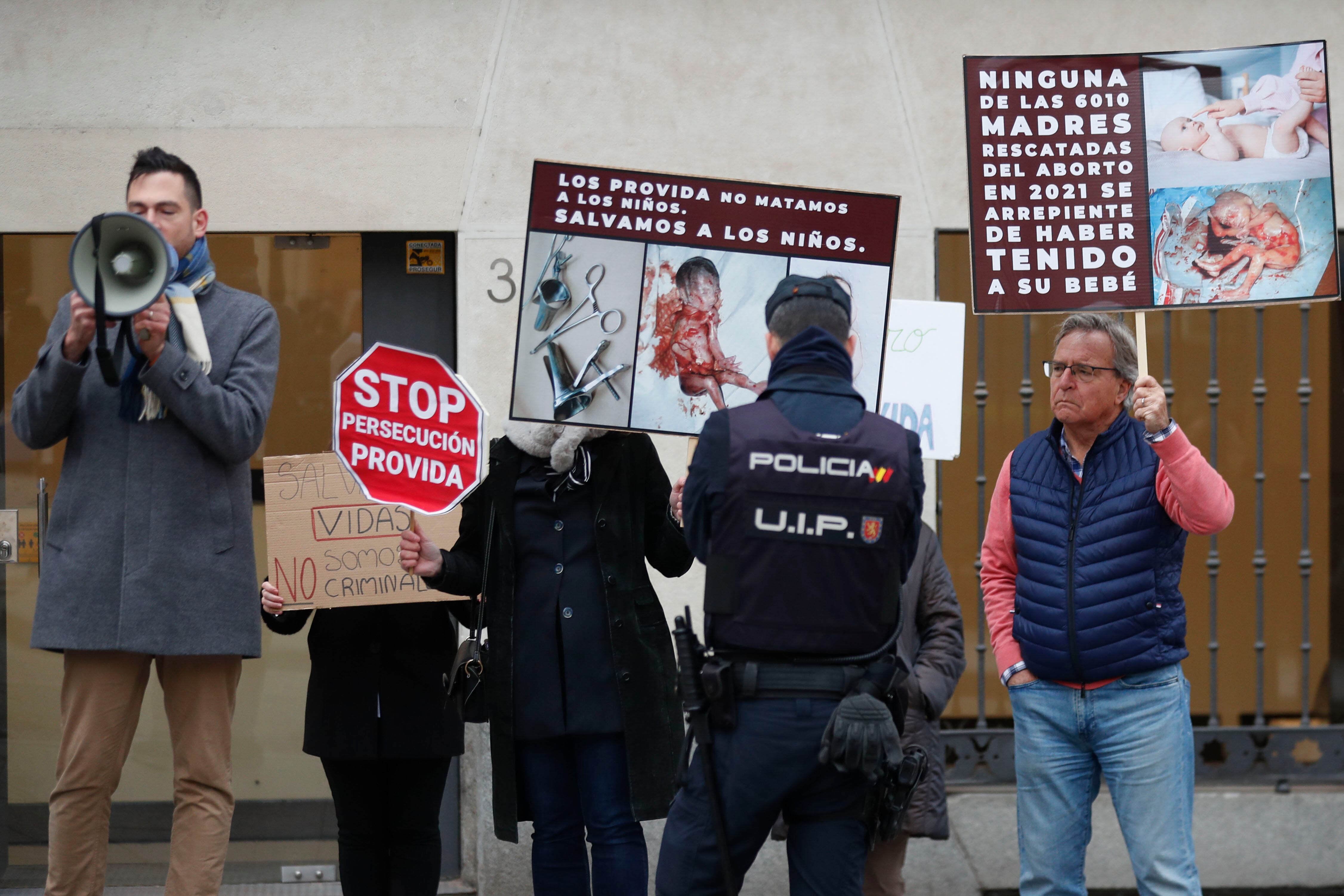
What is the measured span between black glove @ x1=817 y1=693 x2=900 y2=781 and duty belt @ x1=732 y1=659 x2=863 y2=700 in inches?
2.2

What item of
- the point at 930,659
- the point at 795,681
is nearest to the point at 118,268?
the point at 795,681

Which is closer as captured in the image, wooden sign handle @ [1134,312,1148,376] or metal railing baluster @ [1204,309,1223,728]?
wooden sign handle @ [1134,312,1148,376]

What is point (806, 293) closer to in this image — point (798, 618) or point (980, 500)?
point (798, 618)

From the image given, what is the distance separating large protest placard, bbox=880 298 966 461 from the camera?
4836 millimetres

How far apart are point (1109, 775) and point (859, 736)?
1.18 m

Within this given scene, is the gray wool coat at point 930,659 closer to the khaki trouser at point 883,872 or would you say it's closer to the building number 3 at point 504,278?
the khaki trouser at point 883,872

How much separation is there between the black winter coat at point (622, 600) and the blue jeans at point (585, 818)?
6 centimetres

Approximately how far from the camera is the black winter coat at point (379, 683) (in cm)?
428

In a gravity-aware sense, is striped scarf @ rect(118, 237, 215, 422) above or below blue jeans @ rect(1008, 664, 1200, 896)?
above

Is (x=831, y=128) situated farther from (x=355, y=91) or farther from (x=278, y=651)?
(x=278, y=651)

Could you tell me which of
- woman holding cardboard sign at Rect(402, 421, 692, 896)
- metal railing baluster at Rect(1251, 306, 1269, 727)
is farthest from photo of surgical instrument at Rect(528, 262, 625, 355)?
→ metal railing baluster at Rect(1251, 306, 1269, 727)

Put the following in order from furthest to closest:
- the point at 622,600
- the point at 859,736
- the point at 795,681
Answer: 1. the point at 622,600
2. the point at 795,681
3. the point at 859,736

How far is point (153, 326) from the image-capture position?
3.48 m

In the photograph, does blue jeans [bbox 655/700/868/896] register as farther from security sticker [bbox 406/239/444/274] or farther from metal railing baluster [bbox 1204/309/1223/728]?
metal railing baluster [bbox 1204/309/1223/728]
